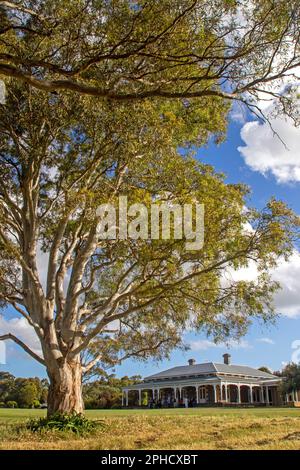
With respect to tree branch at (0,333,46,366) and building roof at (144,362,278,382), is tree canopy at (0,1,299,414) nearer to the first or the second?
tree branch at (0,333,46,366)

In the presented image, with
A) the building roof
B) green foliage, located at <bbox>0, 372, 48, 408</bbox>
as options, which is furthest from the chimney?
green foliage, located at <bbox>0, 372, 48, 408</bbox>

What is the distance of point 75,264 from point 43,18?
8.34m

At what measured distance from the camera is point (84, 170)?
1691cm

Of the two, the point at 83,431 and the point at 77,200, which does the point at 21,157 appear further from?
the point at 83,431

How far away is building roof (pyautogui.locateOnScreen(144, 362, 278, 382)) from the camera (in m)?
50.1

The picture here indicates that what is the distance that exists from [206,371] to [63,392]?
3580 centimetres

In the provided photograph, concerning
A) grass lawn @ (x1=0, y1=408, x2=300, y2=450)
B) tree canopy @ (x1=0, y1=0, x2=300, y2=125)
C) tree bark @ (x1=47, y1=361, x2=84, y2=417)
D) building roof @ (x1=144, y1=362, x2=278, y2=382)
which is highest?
tree canopy @ (x1=0, y1=0, x2=300, y2=125)

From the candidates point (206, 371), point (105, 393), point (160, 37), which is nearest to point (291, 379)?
point (206, 371)

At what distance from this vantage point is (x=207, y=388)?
1976 inches

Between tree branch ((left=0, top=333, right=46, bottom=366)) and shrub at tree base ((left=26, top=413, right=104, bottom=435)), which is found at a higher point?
tree branch ((left=0, top=333, right=46, bottom=366))

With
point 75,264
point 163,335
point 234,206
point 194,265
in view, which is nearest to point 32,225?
point 75,264

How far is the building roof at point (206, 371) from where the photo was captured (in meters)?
50.1

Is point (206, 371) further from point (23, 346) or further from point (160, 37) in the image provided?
point (160, 37)

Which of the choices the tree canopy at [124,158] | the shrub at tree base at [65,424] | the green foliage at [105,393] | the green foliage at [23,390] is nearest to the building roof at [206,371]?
the green foliage at [105,393]
